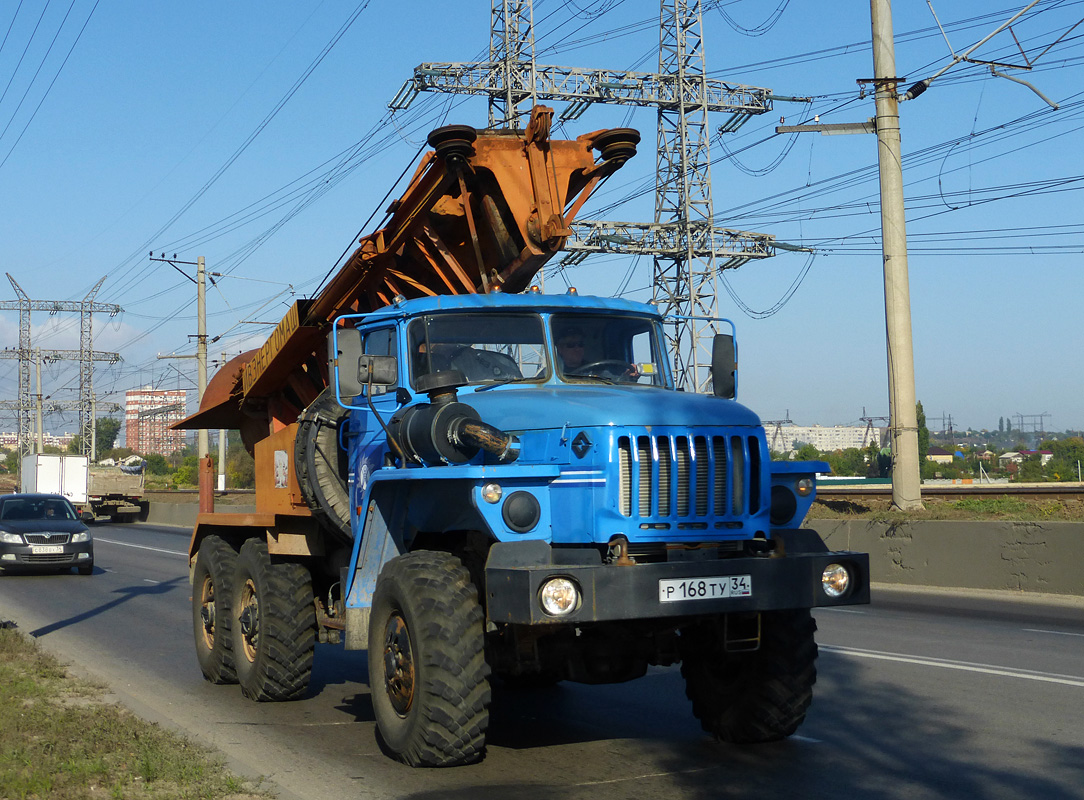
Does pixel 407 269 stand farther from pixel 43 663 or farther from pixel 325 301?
pixel 43 663

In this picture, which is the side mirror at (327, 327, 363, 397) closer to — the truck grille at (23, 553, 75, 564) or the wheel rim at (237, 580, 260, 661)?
the wheel rim at (237, 580, 260, 661)

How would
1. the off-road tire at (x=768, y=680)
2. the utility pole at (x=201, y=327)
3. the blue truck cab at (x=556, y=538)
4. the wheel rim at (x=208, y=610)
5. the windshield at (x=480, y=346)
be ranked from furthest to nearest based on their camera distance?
the utility pole at (x=201, y=327)
the wheel rim at (x=208, y=610)
the windshield at (x=480, y=346)
the off-road tire at (x=768, y=680)
the blue truck cab at (x=556, y=538)

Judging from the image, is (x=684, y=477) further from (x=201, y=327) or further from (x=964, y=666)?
(x=201, y=327)

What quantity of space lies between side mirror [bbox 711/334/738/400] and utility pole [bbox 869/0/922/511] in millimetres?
11595

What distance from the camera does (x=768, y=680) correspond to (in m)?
6.47

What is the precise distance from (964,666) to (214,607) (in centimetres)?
626

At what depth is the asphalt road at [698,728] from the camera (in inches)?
229

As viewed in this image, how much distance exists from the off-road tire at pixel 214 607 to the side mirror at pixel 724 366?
166 inches

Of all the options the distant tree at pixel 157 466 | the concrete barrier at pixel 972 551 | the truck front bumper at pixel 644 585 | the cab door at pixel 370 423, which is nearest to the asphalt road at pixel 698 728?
the truck front bumper at pixel 644 585

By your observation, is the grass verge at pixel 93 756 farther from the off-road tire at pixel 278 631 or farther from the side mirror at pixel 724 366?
the side mirror at pixel 724 366

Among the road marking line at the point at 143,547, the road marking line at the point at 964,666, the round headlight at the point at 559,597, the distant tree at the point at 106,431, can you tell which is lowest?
the road marking line at the point at 143,547

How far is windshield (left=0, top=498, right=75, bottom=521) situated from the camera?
22.1 metres

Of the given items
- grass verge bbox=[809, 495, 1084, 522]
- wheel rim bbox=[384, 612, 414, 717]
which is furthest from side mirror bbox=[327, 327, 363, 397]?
grass verge bbox=[809, 495, 1084, 522]

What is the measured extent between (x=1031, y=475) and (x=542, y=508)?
2247 inches
